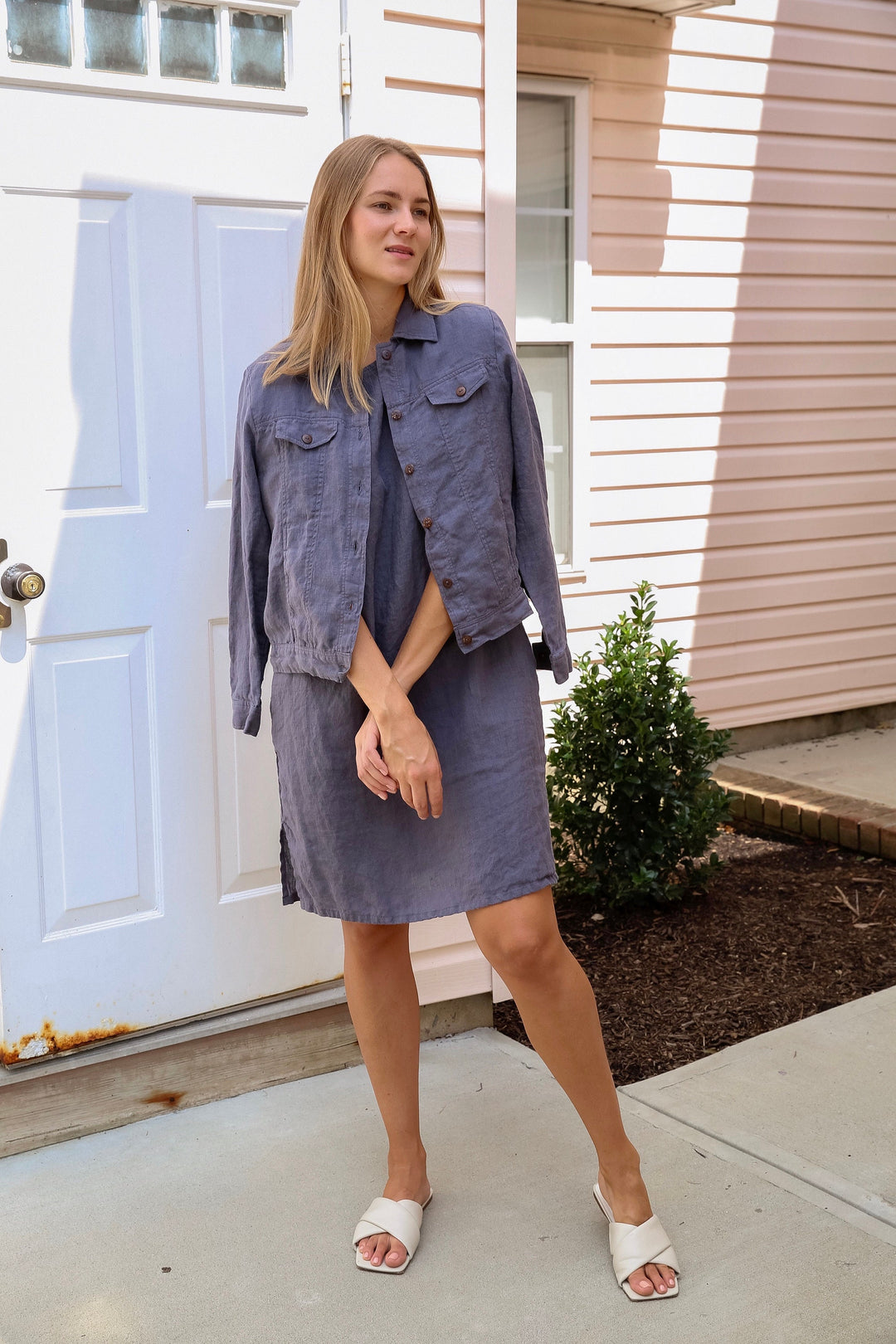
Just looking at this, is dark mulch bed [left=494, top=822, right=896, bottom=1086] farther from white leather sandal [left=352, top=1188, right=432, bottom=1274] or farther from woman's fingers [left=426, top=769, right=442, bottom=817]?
woman's fingers [left=426, top=769, right=442, bottom=817]

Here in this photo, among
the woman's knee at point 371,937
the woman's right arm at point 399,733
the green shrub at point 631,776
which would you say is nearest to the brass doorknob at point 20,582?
the woman's right arm at point 399,733

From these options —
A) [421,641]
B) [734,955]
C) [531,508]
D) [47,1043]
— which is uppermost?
[531,508]

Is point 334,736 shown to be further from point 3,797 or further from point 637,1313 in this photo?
point 637,1313

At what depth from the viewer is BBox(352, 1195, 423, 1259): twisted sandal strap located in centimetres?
230

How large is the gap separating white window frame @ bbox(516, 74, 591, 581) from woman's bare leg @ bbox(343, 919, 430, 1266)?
2933 mm

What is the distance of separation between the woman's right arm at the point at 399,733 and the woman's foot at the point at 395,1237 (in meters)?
0.78

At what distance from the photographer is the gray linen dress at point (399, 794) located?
85.1 inches

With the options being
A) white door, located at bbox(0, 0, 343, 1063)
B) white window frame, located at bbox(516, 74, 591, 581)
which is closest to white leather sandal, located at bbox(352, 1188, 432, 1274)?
white door, located at bbox(0, 0, 343, 1063)

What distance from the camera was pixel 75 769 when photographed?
2639 mm

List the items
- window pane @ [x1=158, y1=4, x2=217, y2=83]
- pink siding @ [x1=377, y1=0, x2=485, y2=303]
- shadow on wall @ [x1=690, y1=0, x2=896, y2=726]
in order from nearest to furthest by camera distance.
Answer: window pane @ [x1=158, y1=4, x2=217, y2=83] < pink siding @ [x1=377, y1=0, x2=485, y2=303] < shadow on wall @ [x1=690, y1=0, x2=896, y2=726]

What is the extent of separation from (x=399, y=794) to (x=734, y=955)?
6.15 feet

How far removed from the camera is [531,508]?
222 cm

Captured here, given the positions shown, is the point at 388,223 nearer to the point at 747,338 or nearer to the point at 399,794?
the point at 399,794

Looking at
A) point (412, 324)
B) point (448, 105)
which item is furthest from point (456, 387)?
point (448, 105)
